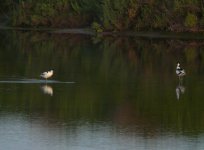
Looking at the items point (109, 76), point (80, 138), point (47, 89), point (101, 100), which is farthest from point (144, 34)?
point (80, 138)

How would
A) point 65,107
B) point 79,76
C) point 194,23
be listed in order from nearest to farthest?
point 65,107, point 79,76, point 194,23

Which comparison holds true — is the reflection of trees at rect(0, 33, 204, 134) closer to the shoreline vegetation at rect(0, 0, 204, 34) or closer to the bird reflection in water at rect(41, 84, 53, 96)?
the bird reflection in water at rect(41, 84, 53, 96)

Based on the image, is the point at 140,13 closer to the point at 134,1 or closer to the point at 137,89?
the point at 134,1

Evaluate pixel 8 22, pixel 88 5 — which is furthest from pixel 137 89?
pixel 8 22

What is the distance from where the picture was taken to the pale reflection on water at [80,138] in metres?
21.0

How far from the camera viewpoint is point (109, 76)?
115 feet

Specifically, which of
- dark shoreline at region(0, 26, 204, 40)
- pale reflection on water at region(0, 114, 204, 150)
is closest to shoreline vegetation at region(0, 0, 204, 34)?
dark shoreline at region(0, 26, 204, 40)

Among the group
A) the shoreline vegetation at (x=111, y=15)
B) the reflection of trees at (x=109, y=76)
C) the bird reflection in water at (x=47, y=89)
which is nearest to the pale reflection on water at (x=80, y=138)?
the reflection of trees at (x=109, y=76)

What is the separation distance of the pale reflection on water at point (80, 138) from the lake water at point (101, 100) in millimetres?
24

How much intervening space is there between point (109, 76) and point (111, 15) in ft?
107

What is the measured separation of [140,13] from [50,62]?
27.8 meters

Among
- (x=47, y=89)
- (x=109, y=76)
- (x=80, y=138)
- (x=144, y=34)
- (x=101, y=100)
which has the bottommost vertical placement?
(x=80, y=138)

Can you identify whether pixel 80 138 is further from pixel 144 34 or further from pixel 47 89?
pixel 144 34

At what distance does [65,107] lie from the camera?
87.5 feet
